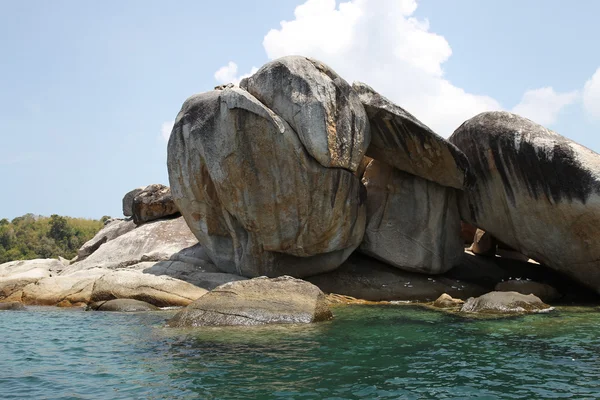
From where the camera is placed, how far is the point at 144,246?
25.5 metres

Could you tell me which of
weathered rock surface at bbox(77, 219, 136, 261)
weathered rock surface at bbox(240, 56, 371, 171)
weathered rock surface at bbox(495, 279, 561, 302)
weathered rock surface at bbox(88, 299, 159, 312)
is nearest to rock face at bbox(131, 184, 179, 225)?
weathered rock surface at bbox(77, 219, 136, 261)

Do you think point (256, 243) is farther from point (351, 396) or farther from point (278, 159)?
point (351, 396)

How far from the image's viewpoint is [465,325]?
14234 mm

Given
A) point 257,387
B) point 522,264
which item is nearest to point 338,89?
point 522,264

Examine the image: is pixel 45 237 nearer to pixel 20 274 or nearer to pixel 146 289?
pixel 20 274

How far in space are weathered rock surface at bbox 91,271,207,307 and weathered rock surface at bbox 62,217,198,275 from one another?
423 cm

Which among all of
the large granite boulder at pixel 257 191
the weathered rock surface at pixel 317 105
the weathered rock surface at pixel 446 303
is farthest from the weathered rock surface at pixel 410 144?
the weathered rock surface at pixel 446 303

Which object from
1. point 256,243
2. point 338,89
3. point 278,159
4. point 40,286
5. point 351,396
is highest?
point 338,89

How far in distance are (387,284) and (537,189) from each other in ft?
20.7

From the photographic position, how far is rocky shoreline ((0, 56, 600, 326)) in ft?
61.8

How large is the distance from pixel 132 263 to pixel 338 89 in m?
12.0

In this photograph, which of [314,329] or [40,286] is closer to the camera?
[314,329]

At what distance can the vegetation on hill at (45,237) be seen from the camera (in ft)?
171

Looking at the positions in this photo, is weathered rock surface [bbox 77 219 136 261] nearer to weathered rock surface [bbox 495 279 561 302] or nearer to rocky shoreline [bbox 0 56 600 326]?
rocky shoreline [bbox 0 56 600 326]
